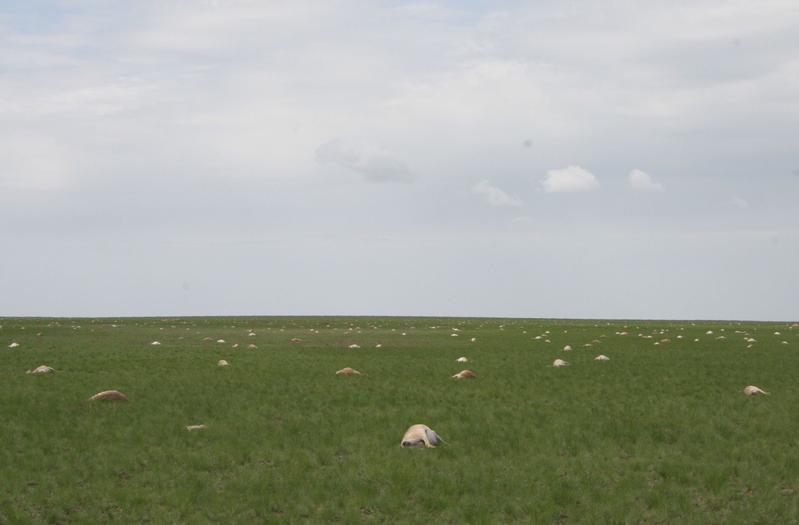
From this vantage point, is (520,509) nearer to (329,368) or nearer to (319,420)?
(319,420)

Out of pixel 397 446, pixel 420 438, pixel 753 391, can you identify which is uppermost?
pixel 753 391

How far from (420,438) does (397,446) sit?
0.50m

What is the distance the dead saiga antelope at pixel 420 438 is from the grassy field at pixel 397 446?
29 cm

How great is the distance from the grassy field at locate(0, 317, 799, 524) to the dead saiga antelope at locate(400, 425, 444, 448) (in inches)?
11.5

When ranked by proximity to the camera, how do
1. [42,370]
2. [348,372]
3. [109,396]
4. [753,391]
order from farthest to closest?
[42,370] < [348,372] < [753,391] < [109,396]

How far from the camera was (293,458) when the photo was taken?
15508 mm

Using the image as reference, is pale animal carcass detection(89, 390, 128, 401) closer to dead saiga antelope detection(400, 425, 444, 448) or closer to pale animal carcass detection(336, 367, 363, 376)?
pale animal carcass detection(336, 367, 363, 376)

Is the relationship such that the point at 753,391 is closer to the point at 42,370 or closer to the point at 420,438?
the point at 420,438

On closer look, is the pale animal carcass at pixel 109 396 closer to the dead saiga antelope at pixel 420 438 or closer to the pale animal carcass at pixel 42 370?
the pale animal carcass at pixel 42 370

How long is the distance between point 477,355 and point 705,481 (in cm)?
2546

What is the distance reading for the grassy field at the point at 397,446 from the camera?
41.1 feet

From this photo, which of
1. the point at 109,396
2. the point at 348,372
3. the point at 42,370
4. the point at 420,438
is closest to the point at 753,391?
the point at 420,438

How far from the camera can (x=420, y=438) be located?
16500 millimetres

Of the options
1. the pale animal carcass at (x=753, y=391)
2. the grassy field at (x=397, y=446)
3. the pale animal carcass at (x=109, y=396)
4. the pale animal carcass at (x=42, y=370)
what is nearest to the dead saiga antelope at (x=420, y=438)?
the grassy field at (x=397, y=446)
